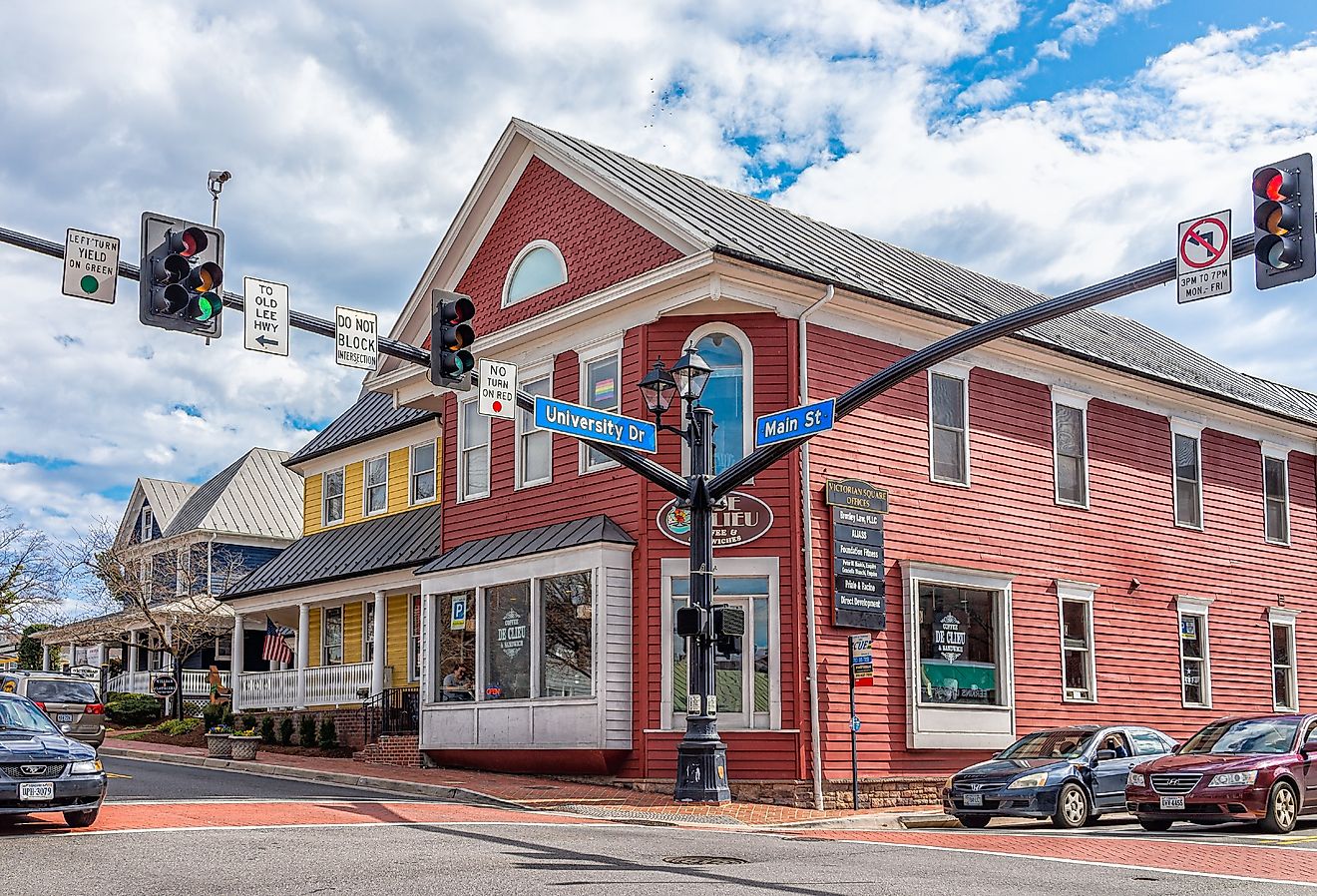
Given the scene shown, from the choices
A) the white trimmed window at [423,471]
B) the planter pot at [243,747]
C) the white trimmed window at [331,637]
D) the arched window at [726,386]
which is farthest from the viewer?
the white trimmed window at [331,637]

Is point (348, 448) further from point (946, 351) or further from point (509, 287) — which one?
point (946, 351)

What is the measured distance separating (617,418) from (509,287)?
8.21m

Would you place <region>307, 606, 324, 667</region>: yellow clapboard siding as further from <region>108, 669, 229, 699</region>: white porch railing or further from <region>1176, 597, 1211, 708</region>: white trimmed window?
<region>1176, 597, 1211, 708</region>: white trimmed window

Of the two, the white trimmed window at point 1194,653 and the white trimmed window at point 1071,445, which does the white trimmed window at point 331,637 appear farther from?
the white trimmed window at point 1194,653

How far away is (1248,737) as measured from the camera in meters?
17.9

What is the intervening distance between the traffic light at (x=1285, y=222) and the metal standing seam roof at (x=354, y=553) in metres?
19.8

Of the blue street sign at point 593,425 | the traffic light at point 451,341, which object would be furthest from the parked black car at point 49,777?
the blue street sign at point 593,425

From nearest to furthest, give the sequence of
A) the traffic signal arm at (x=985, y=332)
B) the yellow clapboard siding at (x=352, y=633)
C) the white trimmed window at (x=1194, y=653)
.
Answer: the traffic signal arm at (x=985, y=332) < the white trimmed window at (x=1194, y=653) < the yellow clapboard siding at (x=352, y=633)

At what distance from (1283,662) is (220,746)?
71.4 feet

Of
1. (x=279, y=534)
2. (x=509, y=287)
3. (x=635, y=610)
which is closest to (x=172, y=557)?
(x=279, y=534)

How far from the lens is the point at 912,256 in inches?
1156

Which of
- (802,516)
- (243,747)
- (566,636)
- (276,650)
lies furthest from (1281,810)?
(276,650)

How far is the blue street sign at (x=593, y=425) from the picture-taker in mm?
17359

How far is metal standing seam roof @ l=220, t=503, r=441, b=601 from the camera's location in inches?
1197
